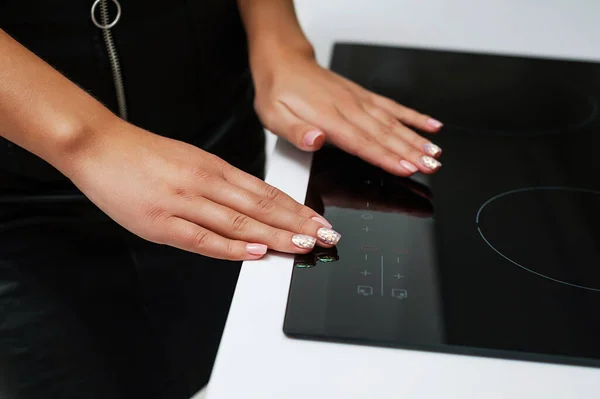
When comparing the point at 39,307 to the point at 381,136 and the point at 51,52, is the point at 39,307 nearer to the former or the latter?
the point at 51,52

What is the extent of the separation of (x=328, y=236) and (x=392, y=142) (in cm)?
18

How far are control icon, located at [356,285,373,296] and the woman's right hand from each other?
53mm

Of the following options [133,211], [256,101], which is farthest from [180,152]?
[256,101]

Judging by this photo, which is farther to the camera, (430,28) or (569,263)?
(430,28)

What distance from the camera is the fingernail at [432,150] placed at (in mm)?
685

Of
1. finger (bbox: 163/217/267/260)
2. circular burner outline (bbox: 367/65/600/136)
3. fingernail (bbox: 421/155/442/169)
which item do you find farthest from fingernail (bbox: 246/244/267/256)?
circular burner outline (bbox: 367/65/600/136)

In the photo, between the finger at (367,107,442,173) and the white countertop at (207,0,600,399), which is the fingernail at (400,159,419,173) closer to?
the finger at (367,107,442,173)

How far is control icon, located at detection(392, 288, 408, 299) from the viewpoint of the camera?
1.64 ft

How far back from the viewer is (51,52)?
0.68 m

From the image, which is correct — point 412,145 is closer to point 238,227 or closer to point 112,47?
point 238,227

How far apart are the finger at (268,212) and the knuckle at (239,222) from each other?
0.05 feet

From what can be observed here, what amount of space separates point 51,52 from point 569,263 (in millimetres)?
544

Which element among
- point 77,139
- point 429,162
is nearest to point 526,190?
point 429,162

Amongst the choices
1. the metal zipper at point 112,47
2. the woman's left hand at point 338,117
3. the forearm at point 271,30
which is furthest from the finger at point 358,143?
the metal zipper at point 112,47
